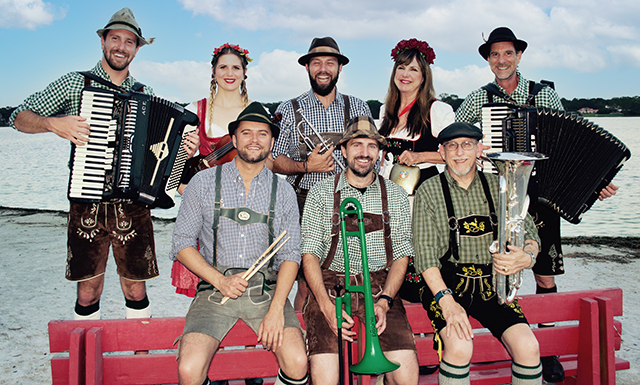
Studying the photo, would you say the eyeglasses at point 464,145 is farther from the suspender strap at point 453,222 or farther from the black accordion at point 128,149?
the black accordion at point 128,149

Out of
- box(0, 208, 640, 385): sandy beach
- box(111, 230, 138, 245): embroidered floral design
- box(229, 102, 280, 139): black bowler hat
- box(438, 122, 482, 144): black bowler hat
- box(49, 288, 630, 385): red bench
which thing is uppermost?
box(229, 102, 280, 139): black bowler hat

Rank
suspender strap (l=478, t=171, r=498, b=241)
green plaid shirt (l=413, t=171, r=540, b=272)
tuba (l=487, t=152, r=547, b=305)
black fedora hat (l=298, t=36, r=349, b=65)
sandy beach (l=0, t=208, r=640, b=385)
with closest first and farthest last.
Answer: tuba (l=487, t=152, r=547, b=305)
green plaid shirt (l=413, t=171, r=540, b=272)
suspender strap (l=478, t=171, r=498, b=241)
black fedora hat (l=298, t=36, r=349, b=65)
sandy beach (l=0, t=208, r=640, b=385)

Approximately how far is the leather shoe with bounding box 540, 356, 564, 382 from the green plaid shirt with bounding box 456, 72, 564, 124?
2.13 metres

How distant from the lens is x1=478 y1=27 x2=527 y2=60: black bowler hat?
4.05 meters

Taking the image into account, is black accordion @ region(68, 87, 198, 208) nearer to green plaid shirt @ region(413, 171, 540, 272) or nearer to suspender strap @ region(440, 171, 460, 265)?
green plaid shirt @ region(413, 171, 540, 272)

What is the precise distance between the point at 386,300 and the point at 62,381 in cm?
216

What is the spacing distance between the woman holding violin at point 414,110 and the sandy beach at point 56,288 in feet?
8.55

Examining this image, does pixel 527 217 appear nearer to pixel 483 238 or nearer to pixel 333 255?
pixel 483 238

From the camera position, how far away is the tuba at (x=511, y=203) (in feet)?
9.34

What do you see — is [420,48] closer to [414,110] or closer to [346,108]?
[414,110]

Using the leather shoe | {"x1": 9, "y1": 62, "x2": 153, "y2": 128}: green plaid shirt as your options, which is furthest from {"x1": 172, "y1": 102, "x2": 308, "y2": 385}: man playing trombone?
the leather shoe

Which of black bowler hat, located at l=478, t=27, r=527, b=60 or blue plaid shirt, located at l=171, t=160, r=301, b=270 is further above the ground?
black bowler hat, located at l=478, t=27, r=527, b=60

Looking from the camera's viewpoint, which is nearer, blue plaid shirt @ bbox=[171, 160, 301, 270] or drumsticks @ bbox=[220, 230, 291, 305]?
drumsticks @ bbox=[220, 230, 291, 305]

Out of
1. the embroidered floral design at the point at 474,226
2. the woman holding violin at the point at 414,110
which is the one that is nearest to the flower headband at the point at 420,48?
the woman holding violin at the point at 414,110
